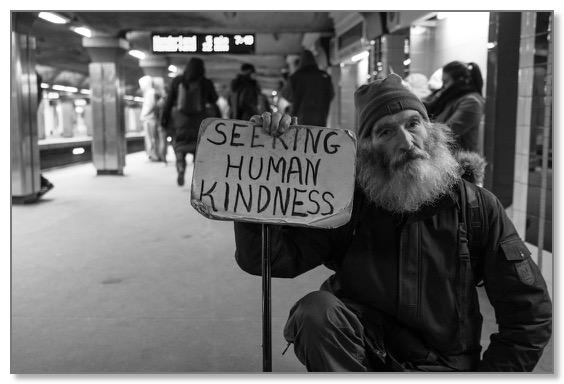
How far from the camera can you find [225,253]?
5262 millimetres

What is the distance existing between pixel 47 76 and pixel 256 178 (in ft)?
93.8

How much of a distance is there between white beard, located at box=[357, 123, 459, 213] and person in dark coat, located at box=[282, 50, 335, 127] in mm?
6443

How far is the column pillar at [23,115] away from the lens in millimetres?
7711

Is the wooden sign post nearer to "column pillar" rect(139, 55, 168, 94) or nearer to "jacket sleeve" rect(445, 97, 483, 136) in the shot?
"jacket sleeve" rect(445, 97, 483, 136)

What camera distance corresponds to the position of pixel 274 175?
1.98 m

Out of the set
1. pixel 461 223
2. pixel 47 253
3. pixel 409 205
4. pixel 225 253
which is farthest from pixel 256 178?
pixel 47 253

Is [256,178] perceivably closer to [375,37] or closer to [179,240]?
[179,240]

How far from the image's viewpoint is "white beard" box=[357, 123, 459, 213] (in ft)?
6.70

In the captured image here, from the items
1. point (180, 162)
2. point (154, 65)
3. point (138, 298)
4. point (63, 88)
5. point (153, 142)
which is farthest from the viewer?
point (63, 88)

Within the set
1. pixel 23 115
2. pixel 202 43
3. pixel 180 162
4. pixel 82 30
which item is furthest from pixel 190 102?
pixel 82 30

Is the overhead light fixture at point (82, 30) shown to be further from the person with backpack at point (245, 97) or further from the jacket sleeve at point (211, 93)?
the jacket sleeve at point (211, 93)

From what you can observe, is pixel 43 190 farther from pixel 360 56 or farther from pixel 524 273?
pixel 524 273

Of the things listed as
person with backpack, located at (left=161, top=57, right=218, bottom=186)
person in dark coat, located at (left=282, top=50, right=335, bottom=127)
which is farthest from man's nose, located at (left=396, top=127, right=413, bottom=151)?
person with backpack, located at (left=161, top=57, right=218, bottom=186)

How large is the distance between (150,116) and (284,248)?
1282 centimetres
